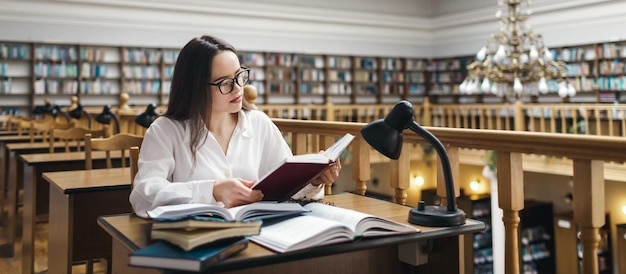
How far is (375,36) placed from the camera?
12.4 m

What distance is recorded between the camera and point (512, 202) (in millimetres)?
1556

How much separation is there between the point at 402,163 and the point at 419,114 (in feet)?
31.8

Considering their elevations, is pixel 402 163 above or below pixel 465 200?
above

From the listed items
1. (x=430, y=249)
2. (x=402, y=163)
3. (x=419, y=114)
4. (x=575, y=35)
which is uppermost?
(x=575, y=35)

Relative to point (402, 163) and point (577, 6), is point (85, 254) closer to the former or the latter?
point (402, 163)

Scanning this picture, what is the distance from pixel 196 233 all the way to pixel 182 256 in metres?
0.07

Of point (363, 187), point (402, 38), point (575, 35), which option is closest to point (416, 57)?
point (402, 38)

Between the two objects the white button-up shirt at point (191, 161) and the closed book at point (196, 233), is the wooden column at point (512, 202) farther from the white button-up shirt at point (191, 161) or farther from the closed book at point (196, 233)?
the closed book at point (196, 233)

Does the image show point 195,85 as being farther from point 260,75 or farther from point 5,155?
point 260,75

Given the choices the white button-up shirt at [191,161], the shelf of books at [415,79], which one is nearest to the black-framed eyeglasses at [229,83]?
the white button-up shirt at [191,161]

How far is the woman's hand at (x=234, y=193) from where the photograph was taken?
1.44 metres

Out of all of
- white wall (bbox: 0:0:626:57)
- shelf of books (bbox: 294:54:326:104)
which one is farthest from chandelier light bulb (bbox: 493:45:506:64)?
shelf of books (bbox: 294:54:326:104)

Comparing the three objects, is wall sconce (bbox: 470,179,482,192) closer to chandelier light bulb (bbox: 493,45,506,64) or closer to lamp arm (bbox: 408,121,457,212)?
chandelier light bulb (bbox: 493,45,506,64)

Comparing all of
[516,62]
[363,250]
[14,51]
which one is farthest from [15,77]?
[363,250]
